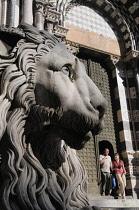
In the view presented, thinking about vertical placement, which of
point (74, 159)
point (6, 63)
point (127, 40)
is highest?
point (127, 40)

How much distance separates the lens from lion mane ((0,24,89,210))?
729 millimetres

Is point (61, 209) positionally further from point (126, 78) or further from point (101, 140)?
point (126, 78)

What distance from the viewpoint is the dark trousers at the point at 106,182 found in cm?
464

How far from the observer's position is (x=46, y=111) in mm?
796

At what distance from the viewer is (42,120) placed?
80cm

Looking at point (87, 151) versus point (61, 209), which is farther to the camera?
point (87, 151)

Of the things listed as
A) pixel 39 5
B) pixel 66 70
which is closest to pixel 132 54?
pixel 39 5

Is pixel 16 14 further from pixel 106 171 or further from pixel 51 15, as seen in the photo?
pixel 106 171

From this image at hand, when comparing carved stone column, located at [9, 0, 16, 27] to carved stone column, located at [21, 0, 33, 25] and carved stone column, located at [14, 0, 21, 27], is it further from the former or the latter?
carved stone column, located at [21, 0, 33, 25]

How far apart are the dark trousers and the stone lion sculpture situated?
396 cm

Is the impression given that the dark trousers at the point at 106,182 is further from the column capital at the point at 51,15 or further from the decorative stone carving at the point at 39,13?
the column capital at the point at 51,15

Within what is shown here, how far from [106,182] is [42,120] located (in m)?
4.24

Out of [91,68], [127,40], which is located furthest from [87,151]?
[127,40]

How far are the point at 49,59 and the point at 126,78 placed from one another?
5.85 metres
